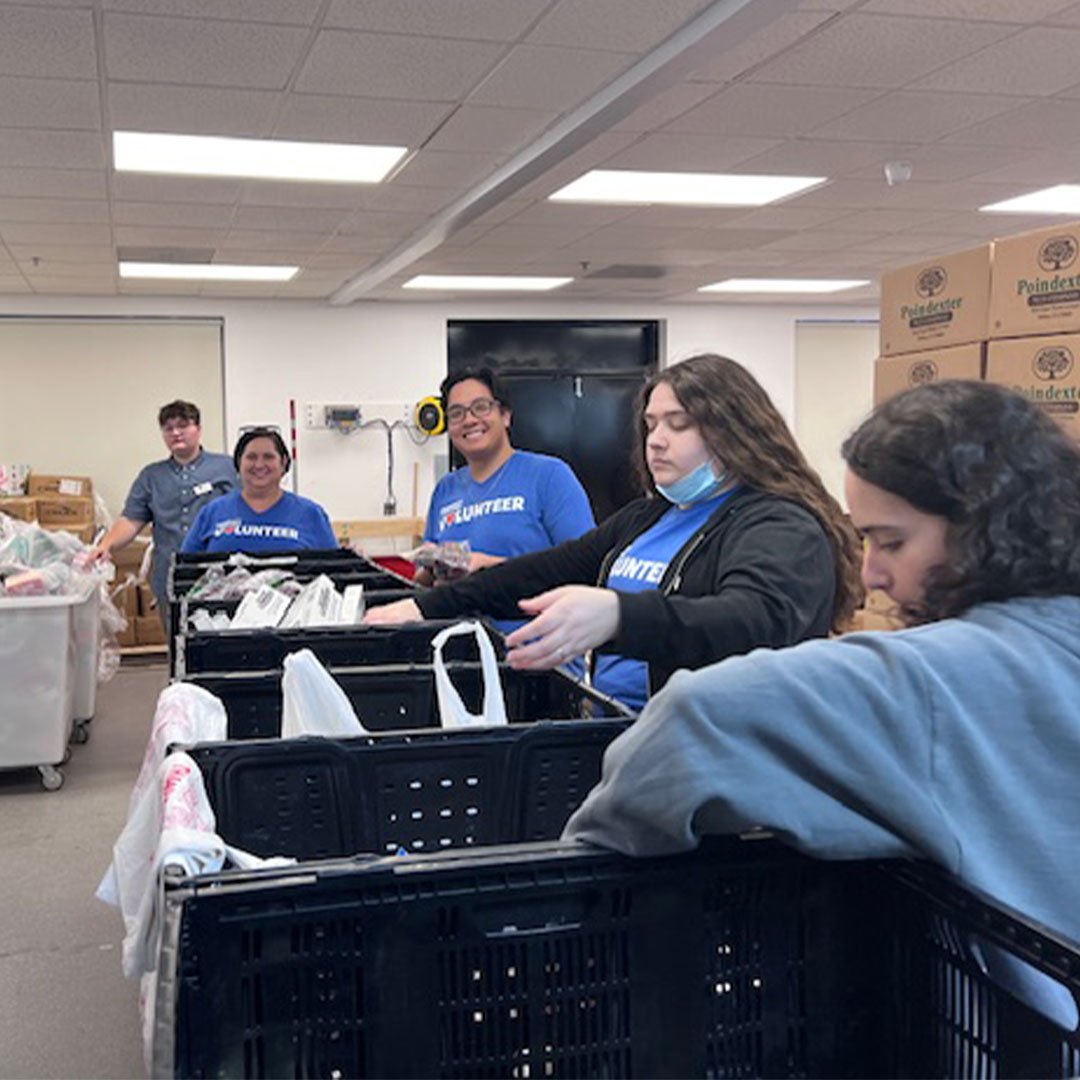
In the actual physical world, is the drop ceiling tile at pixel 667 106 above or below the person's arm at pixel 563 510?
above

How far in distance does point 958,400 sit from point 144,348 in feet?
25.8

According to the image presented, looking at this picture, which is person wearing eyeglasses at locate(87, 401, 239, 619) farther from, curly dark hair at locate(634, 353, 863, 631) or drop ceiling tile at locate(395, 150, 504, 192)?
curly dark hair at locate(634, 353, 863, 631)

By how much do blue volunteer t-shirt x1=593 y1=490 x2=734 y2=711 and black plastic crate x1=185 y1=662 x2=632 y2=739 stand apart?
0.13m

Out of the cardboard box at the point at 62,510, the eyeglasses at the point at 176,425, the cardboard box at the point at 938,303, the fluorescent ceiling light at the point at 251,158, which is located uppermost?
the fluorescent ceiling light at the point at 251,158

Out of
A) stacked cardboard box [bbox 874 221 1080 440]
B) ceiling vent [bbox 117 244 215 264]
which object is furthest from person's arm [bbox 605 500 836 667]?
ceiling vent [bbox 117 244 215 264]

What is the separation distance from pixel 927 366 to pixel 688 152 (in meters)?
1.57

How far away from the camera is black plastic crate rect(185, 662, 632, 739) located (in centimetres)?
157

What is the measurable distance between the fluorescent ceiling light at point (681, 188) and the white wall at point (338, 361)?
3.54 meters

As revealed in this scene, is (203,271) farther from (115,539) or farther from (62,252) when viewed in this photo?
(115,539)

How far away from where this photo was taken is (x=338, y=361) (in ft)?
27.4

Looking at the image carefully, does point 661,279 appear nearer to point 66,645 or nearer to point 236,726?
point 66,645

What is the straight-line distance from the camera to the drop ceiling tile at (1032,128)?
390 cm

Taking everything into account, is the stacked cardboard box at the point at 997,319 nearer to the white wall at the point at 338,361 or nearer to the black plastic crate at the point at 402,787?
the black plastic crate at the point at 402,787

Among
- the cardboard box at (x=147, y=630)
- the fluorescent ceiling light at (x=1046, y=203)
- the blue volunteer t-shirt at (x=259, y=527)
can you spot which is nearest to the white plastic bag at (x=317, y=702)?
the blue volunteer t-shirt at (x=259, y=527)
